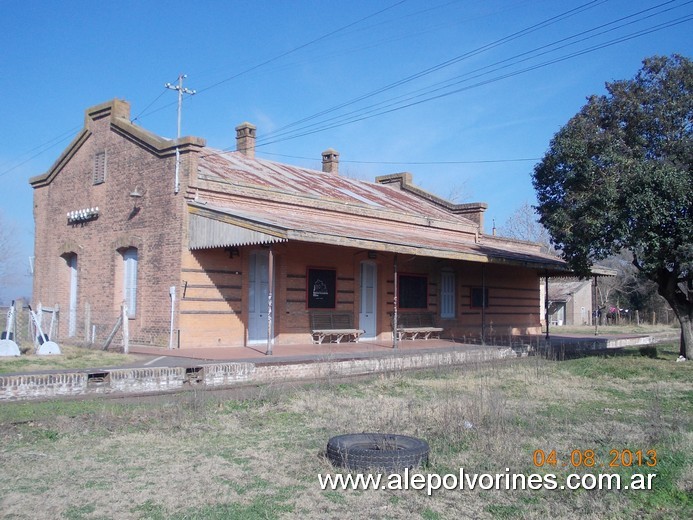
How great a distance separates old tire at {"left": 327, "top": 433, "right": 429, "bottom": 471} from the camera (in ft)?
21.1

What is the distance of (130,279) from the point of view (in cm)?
1911

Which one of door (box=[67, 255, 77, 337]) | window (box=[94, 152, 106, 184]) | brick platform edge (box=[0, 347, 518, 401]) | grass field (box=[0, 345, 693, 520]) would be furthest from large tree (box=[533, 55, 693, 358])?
door (box=[67, 255, 77, 337])

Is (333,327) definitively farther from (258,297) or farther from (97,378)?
(97,378)

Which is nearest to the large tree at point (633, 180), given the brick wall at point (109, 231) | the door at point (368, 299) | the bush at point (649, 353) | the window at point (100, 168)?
the bush at point (649, 353)

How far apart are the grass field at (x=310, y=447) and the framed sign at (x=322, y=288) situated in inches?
267

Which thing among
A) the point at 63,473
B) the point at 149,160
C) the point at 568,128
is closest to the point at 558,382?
the point at 568,128

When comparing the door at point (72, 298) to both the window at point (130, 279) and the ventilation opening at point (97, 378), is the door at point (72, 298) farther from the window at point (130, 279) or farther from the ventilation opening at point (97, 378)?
the ventilation opening at point (97, 378)

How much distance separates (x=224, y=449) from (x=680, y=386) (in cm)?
974

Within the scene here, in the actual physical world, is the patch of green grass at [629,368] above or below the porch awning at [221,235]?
below

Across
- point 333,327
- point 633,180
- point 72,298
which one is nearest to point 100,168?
point 72,298

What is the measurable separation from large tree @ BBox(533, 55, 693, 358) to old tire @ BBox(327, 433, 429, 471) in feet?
34.4

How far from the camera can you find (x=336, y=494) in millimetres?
5875

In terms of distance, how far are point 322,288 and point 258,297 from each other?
7.41ft

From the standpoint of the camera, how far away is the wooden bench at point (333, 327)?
19312 mm
